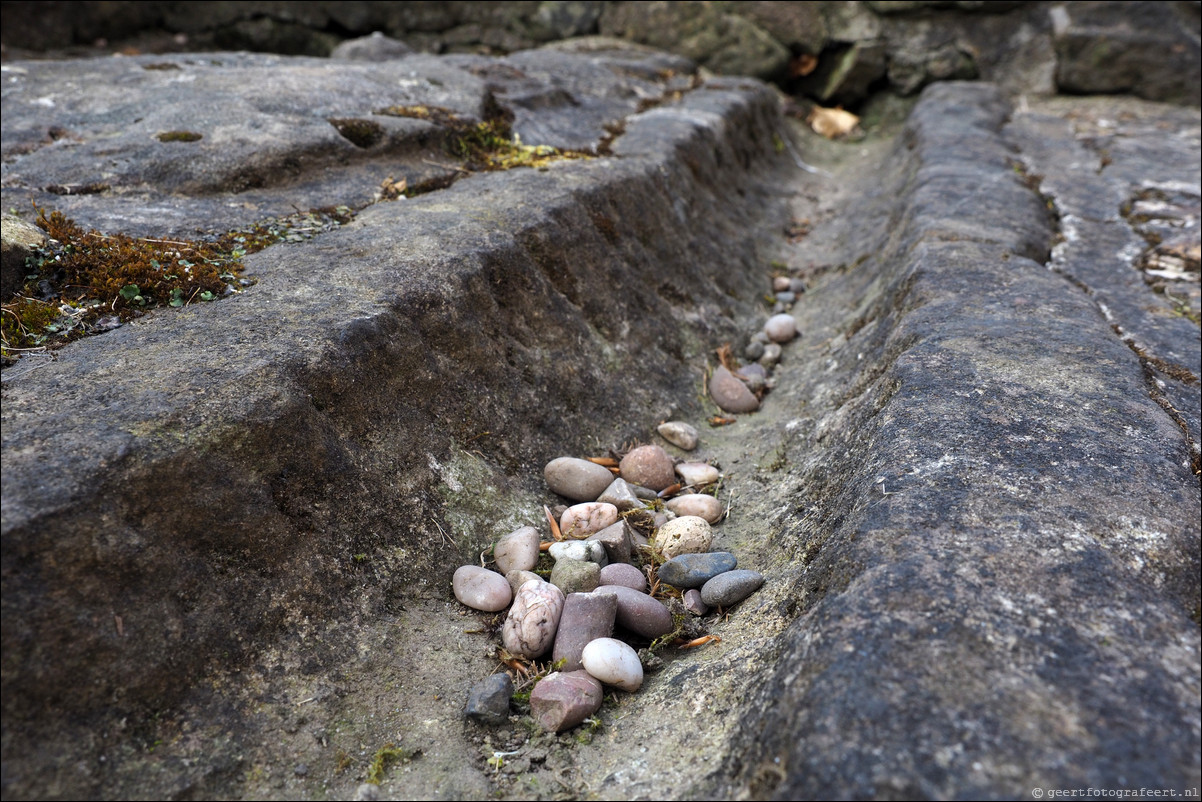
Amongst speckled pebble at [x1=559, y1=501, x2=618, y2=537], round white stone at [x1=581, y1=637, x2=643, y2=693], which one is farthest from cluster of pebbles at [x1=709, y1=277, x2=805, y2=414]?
round white stone at [x1=581, y1=637, x2=643, y2=693]

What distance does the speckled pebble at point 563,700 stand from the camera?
1.94 metres

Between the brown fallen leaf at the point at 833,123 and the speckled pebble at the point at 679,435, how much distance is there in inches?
313

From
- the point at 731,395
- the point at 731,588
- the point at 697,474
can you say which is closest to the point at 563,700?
the point at 731,588

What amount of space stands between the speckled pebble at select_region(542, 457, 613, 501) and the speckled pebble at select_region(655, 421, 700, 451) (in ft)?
1.94

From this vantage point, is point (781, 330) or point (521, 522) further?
point (781, 330)

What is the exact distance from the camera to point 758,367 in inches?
162

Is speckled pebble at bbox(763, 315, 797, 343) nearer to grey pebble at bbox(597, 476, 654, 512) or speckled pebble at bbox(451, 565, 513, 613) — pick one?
grey pebble at bbox(597, 476, 654, 512)

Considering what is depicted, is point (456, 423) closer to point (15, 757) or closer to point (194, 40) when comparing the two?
point (15, 757)

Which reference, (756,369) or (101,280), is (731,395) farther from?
(101,280)

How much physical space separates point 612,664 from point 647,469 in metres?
1.10

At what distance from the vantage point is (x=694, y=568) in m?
2.46

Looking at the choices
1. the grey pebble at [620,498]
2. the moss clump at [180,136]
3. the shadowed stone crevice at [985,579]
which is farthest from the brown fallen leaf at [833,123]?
the grey pebble at [620,498]

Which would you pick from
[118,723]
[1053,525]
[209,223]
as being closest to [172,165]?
[209,223]

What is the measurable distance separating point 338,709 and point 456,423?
1111mm
